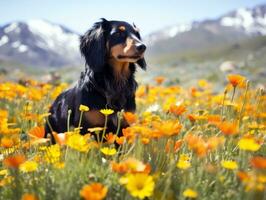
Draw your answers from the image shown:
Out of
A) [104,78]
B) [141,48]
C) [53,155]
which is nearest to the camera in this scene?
[53,155]

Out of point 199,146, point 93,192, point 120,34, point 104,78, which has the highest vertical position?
point 120,34

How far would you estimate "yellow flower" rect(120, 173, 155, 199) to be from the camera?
85.8 inches

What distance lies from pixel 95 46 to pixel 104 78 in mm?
402

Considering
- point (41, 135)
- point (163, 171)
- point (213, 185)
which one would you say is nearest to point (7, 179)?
point (41, 135)

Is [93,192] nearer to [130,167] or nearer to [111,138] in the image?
[130,167]

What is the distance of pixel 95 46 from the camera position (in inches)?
205

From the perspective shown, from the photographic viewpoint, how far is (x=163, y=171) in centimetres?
301

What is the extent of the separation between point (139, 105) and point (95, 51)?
2.47 metres

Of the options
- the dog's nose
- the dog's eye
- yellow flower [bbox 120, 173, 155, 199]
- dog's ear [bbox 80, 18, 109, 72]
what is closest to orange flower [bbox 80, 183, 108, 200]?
yellow flower [bbox 120, 173, 155, 199]

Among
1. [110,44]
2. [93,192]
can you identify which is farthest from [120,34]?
Answer: [93,192]

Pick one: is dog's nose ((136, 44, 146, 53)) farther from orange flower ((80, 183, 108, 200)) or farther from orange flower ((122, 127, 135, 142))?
orange flower ((80, 183, 108, 200))

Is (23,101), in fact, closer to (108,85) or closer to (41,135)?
(108,85)

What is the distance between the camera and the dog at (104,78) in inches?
190

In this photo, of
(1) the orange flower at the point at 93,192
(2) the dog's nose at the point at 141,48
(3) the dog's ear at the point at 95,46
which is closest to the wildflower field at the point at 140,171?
(1) the orange flower at the point at 93,192
